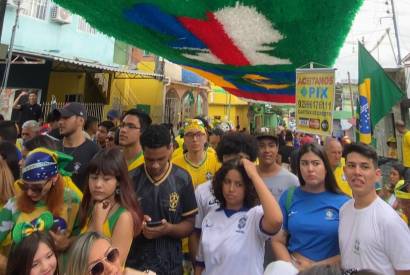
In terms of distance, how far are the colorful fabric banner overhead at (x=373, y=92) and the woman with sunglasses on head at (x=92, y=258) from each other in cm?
316

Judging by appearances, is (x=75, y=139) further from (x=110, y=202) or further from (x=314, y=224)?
(x=314, y=224)

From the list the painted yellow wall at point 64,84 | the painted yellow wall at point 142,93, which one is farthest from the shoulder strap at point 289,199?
the painted yellow wall at point 142,93

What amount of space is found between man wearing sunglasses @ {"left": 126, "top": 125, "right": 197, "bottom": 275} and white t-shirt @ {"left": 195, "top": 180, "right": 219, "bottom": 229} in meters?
0.09

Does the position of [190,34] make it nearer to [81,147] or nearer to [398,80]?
[81,147]

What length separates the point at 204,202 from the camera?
270 centimetres

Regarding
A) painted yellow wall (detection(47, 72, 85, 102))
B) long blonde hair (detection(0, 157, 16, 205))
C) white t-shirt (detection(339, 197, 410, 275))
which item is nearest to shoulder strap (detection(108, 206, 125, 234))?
long blonde hair (detection(0, 157, 16, 205))

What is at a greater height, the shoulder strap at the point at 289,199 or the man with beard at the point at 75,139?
the man with beard at the point at 75,139

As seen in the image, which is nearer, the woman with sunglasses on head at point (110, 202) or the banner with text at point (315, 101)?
the woman with sunglasses on head at point (110, 202)

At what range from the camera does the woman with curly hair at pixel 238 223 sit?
6.98 ft

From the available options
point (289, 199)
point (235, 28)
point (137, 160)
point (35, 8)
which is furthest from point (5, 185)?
point (35, 8)

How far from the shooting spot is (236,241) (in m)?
2.17

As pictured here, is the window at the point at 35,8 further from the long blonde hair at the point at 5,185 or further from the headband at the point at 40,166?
the headband at the point at 40,166

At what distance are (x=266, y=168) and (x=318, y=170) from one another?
1.18 m

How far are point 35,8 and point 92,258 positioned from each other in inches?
520
